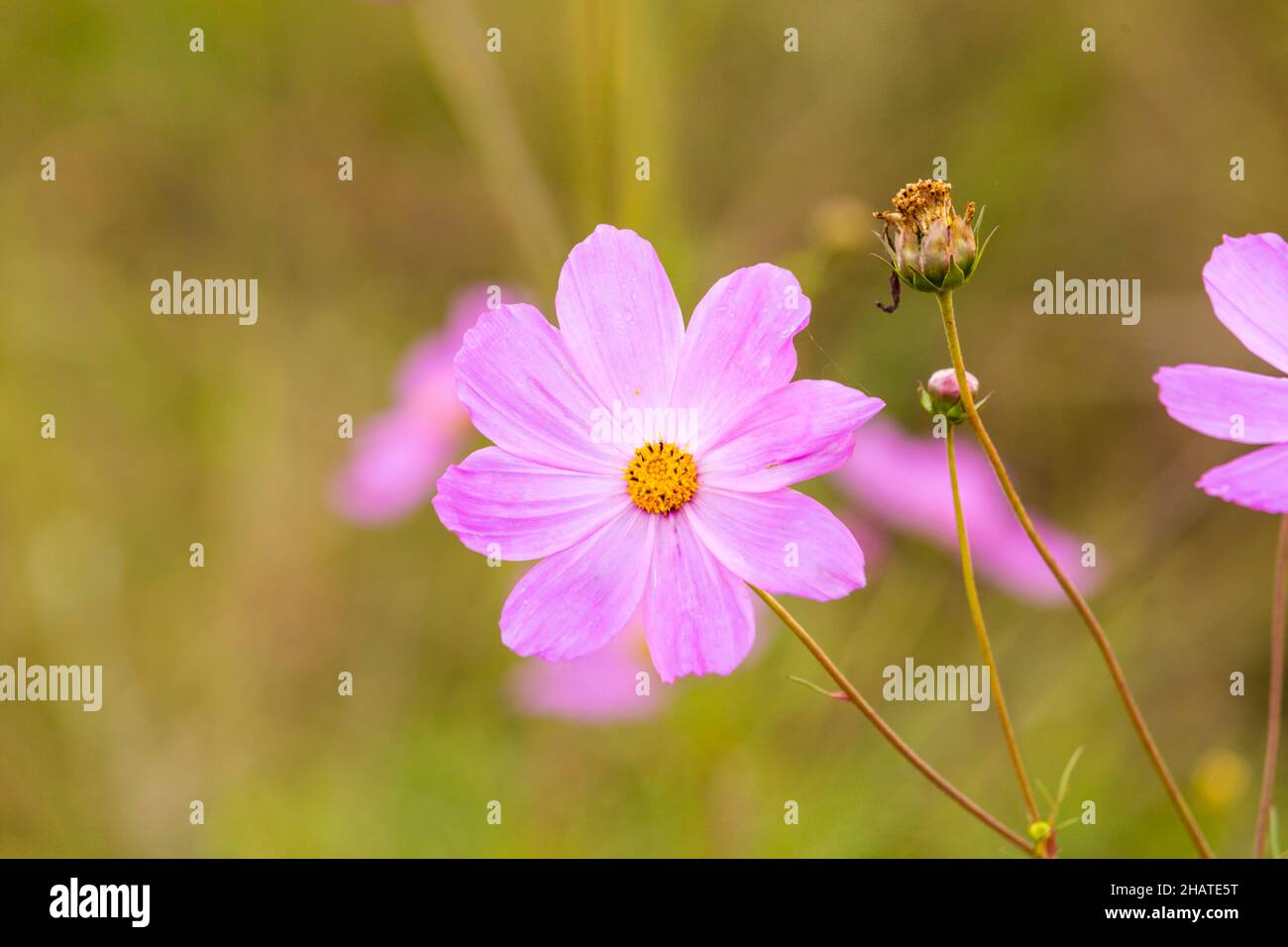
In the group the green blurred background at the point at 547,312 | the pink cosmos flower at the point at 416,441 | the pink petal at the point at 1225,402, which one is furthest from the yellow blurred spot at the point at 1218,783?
the pink cosmos flower at the point at 416,441

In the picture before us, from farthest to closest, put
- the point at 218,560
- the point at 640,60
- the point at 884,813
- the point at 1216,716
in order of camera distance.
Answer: the point at 218,560, the point at 1216,716, the point at 884,813, the point at 640,60

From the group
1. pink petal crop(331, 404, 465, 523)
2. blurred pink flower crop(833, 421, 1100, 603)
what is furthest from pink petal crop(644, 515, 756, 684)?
pink petal crop(331, 404, 465, 523)

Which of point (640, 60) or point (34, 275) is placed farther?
point (34, 275)

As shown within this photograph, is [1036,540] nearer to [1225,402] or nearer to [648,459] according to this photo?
[1225,402]

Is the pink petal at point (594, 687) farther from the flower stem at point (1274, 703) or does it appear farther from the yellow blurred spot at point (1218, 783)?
the flower stem at point (1274, 703)

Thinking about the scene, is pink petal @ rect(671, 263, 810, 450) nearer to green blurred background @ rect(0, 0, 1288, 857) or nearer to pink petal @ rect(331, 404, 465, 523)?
green blurred background @ rect(0, 0, 1288, 857)
